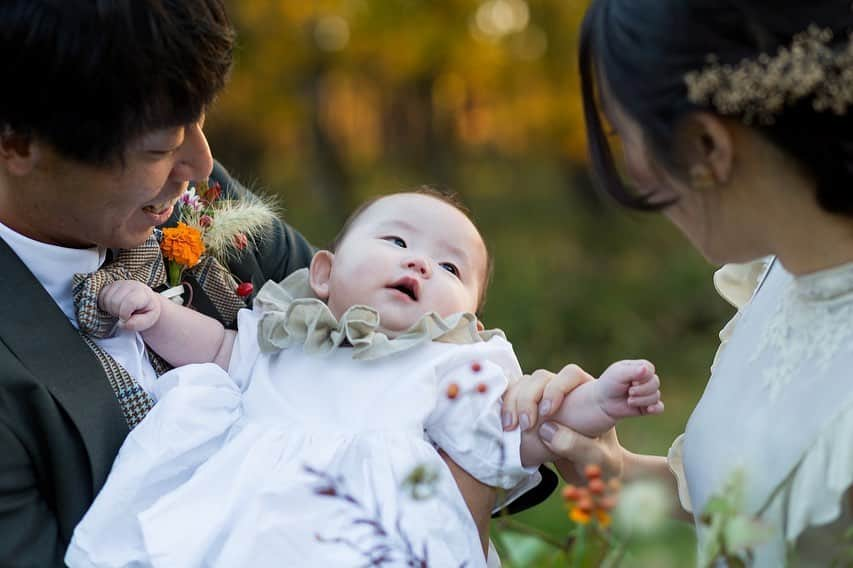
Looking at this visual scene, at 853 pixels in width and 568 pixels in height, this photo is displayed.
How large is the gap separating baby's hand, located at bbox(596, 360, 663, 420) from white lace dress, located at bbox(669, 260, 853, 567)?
3.1 inches

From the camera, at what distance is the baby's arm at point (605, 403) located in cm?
178

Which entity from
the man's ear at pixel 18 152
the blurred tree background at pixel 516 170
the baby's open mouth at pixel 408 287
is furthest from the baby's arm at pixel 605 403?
the blurred tree background at pixel 516 170

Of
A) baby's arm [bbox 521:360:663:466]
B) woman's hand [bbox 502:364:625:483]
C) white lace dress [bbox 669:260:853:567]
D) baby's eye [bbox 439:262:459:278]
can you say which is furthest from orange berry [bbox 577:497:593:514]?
baby's eye [bbox 439:262:459:278]

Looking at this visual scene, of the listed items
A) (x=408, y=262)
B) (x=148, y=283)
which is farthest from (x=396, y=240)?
(x=148, y=283)

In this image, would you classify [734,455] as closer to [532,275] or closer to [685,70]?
[685,70]

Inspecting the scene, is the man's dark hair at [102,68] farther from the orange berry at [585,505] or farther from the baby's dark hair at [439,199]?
the orange berry at [585,505]

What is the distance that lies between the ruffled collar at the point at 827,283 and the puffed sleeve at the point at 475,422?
58 cm

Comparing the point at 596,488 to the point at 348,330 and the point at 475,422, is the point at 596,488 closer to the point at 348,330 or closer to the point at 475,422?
the point at 475,422

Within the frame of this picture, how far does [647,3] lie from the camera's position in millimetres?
1434

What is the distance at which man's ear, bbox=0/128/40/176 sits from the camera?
1837 mm

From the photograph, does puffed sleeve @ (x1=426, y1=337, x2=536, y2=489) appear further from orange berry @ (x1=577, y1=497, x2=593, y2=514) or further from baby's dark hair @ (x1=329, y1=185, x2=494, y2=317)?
orange berry @ (x1=577, y1=497, x2=593, y2=514)

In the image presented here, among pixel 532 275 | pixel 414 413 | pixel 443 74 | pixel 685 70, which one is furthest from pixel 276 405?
pixel 443 74

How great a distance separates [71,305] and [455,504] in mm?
837

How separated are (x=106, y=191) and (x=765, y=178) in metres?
1.14
